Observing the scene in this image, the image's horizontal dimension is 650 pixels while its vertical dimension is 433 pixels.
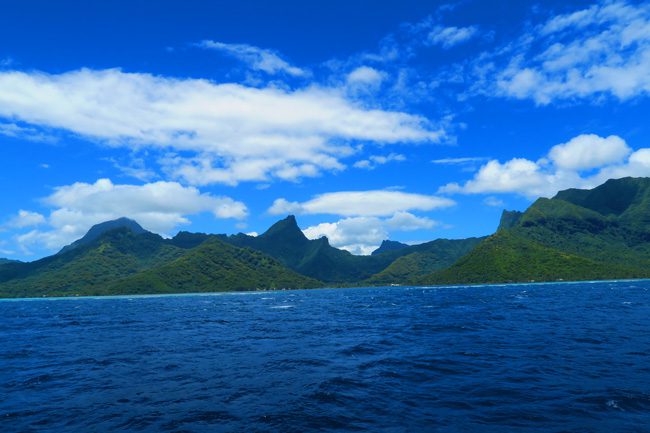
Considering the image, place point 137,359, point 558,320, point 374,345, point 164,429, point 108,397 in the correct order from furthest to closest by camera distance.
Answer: point 558,320 < point 374,345 < point 137,359 < point 108,397 < point 164,429

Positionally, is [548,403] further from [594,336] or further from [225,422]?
[594,336]

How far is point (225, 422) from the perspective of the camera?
72.8 ft

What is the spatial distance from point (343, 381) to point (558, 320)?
53364mm

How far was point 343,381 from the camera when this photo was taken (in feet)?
102

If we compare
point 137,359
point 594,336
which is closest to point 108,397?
point 137,359

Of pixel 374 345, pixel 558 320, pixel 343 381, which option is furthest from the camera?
pixel 558 320

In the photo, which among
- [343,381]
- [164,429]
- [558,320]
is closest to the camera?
[164,429]

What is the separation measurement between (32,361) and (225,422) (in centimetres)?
3443

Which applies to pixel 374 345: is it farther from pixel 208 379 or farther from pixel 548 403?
pixel 548 403

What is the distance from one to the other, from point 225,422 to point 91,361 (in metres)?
28.2

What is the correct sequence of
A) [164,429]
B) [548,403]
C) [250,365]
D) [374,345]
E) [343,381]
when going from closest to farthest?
1. [164,429]
2. [548,403]
3. [343,381]
4. [250,365]
5. [374,345]

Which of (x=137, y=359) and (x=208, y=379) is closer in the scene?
(x=208, y=379)

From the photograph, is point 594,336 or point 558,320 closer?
point 594,336

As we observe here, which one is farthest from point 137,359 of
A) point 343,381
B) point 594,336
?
point 594,336
